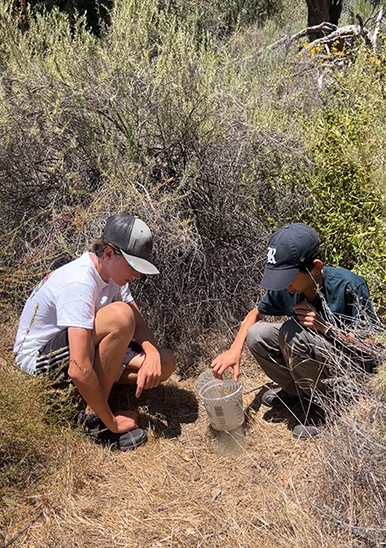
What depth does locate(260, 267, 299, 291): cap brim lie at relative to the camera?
232cm

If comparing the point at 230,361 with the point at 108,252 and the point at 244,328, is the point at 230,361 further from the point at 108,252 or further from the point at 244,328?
the point at 108,252

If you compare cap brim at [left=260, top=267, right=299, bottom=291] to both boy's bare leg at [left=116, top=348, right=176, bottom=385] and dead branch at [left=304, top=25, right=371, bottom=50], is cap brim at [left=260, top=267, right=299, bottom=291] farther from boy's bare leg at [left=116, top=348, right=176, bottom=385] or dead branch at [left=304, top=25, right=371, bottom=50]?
dead branch at [left=304, top=25, right=371, bottom=50]

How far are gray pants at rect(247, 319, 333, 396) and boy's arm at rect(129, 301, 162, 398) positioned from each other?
48 centimetres

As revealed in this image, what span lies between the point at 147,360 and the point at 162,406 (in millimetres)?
416

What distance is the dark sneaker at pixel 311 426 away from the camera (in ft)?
8.46

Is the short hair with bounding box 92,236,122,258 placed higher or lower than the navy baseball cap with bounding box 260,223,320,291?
higher

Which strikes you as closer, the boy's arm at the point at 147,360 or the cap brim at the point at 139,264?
the cap brim at the point at 139,264

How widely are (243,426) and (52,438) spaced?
0.95 meters

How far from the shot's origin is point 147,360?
2764 millimetres

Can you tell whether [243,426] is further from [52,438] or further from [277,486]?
[52,438]

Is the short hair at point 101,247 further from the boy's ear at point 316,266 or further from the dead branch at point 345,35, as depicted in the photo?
the dead branch at point 345,35

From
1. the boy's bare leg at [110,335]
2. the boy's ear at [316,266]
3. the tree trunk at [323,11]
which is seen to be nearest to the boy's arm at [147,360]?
the boy's bare leg at [110,335]

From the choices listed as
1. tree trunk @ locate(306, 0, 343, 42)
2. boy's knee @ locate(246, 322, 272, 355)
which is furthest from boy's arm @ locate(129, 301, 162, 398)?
tree trunk @ locate(306, 0, 343, 42)

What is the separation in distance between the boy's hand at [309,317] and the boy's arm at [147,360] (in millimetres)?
758
